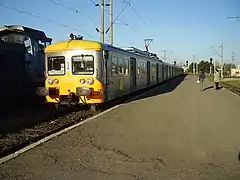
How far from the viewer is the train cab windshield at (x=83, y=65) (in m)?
13.5

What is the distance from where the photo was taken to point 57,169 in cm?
593

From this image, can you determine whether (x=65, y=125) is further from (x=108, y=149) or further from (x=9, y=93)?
(x=9, y=93)

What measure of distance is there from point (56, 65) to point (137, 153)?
25.8 feet

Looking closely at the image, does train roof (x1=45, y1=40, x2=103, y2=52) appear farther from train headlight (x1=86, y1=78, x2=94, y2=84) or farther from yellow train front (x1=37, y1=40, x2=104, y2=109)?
train headlight (x1=86, y1=78, x2=94, y2=84)

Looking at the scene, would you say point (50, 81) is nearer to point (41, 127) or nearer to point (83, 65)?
point (83, 65)

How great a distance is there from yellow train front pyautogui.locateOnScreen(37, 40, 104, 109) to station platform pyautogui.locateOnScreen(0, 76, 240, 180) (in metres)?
2.32

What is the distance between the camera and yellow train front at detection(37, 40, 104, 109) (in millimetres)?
13359

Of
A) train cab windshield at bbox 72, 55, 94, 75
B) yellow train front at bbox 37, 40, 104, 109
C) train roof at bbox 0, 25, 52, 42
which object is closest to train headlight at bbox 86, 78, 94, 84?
yellow train front at bbox 37, 40, 104, 109

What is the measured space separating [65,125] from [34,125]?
95 centimetres

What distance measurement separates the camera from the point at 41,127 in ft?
33.6

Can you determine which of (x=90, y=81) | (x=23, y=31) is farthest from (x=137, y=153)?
(x=23, y=31)

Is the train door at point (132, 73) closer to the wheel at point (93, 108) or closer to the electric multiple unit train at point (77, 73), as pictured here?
the electric multiple unit train at point (77, 73)

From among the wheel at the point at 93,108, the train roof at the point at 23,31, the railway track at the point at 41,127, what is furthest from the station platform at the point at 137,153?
the train roof at the point at 23,31

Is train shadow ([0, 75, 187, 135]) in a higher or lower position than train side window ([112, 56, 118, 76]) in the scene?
lower
